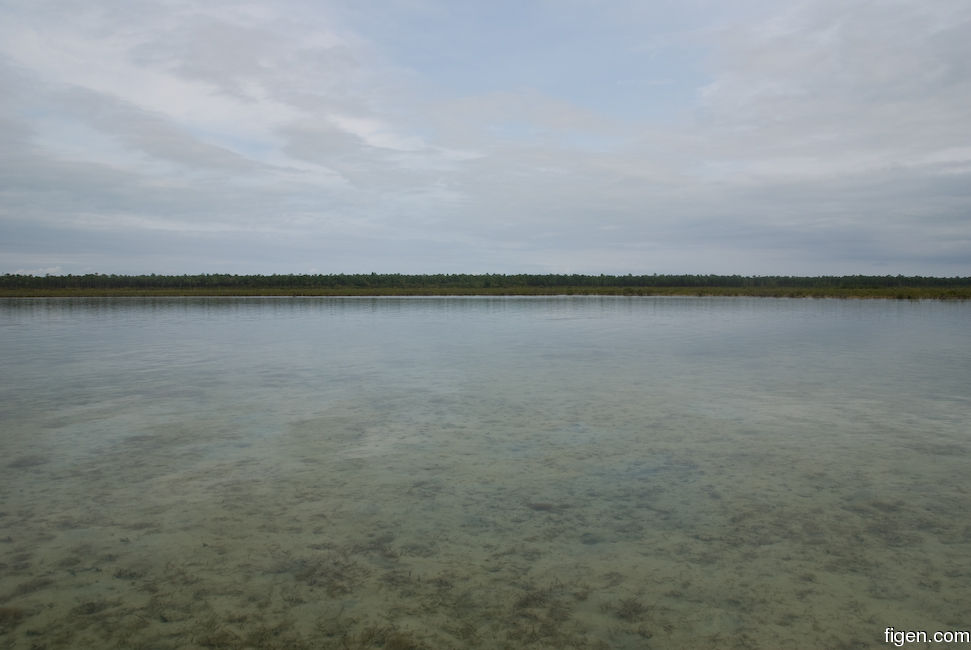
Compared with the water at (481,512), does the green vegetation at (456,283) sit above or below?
above

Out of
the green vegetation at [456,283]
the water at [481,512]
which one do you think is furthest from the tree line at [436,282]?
the water at [481,512]

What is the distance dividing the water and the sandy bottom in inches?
0.8

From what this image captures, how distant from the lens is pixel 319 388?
10.3 metres

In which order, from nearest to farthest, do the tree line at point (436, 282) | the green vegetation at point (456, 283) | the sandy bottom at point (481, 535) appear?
the sandy bottom at point (481, 535) → the green vegetation at point (456, 283) → the tree line at point (436, 282)

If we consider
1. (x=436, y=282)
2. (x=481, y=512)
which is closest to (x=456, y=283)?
(x=436, y=282)

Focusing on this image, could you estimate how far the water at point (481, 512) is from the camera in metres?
3.30

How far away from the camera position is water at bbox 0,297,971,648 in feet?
10.8

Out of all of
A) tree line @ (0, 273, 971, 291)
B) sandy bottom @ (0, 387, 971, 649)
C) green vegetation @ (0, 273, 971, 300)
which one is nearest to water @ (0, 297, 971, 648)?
sandy bottom @ (0, 387, 971, 649)

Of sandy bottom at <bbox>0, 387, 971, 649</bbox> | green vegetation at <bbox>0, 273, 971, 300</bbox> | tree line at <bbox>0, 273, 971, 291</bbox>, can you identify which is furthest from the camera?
tree line at <bbox>0, 273, 971, 291</bbox>

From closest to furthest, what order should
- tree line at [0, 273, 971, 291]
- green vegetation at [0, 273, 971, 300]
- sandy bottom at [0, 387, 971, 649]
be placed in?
sandy bottom at [0, 387, 971, 649] → green vegetation at [0, 273, 971, 300] → tree line at [0, 273, 971, 291]

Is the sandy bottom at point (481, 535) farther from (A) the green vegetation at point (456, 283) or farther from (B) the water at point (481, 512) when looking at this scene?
(A) the green vegetation at point (456, 283)

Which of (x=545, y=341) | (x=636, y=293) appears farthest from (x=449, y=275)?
(x=545, y=341)

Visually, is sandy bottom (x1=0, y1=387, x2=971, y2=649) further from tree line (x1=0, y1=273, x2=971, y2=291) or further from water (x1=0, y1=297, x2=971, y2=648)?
tree line (x1=0, y1=273, x2=971, y2=291)

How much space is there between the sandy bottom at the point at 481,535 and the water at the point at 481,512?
2 centimetres
